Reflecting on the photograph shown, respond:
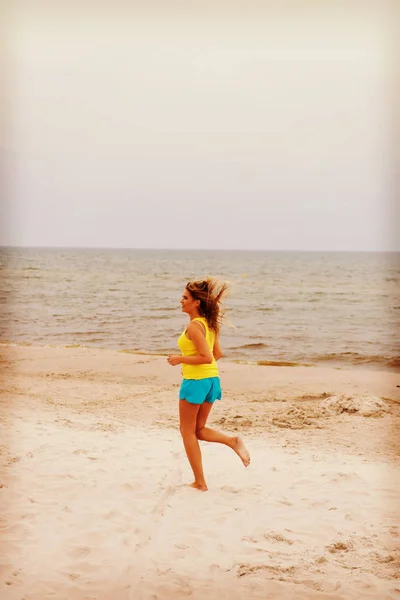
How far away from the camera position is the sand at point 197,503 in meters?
3.35

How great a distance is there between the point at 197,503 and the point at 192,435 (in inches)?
19.4

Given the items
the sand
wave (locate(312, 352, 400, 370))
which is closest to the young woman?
the sand

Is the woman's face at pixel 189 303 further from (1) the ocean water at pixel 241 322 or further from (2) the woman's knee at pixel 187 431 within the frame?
(2) the woman's knee at pixel 187 431

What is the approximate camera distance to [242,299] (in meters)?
31.2

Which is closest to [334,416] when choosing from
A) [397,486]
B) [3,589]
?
[397,486]

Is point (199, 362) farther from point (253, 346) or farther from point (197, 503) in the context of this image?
point (253, 346)

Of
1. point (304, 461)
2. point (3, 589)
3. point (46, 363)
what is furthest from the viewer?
point (46, 363)

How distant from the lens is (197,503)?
14.6 feet

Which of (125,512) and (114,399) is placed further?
(114,399)

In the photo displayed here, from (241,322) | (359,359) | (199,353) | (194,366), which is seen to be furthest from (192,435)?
(241,322)

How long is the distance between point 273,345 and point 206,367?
1236 cm

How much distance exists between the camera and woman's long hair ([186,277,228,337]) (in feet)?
15.1

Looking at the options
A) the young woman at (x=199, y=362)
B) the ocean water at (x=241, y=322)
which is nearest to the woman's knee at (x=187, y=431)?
the young woman at (x=199, y=362)

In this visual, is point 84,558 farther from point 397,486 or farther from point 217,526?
point 397,486
